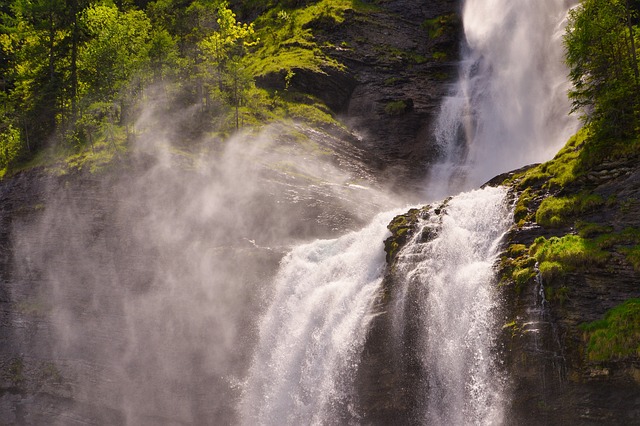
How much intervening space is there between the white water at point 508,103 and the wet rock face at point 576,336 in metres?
19.6

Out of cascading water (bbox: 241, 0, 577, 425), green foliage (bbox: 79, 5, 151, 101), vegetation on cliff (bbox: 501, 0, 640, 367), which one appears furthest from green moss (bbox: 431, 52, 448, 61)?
vegetation on cliff (bbox: 501, 0, 640, 367)

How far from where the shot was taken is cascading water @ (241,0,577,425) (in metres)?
25.5

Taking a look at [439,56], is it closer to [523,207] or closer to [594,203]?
[523,207]

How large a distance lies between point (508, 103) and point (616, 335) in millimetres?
33169

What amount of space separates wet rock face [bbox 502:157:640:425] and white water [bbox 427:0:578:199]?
1958 centimetres

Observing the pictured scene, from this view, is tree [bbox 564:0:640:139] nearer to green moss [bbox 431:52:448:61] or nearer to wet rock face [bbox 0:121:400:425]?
wet rock face [bbox 0:121:400:425]

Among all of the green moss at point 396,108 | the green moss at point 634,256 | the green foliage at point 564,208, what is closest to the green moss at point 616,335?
the green moss at point 634,256

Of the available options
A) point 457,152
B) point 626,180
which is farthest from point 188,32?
point 626,180

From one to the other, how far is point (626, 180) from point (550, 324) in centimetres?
685

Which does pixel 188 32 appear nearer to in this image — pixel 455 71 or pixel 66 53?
pixel 66 53

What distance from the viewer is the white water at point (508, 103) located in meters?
46.1

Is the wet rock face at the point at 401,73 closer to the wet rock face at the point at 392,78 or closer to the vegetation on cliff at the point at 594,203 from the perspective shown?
the wet rock face at the point at 392,78

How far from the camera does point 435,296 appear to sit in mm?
28109

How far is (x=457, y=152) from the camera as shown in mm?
51875
